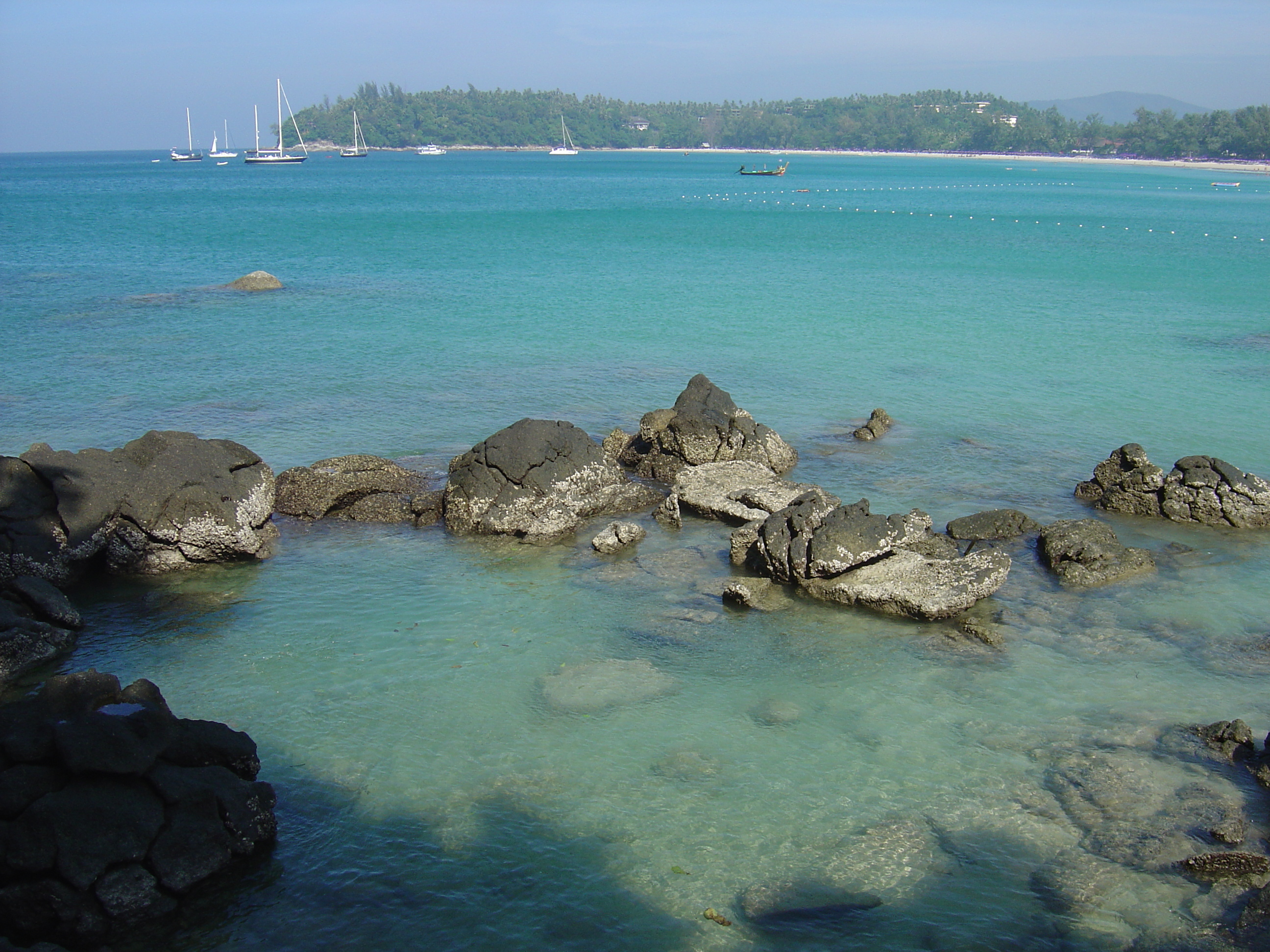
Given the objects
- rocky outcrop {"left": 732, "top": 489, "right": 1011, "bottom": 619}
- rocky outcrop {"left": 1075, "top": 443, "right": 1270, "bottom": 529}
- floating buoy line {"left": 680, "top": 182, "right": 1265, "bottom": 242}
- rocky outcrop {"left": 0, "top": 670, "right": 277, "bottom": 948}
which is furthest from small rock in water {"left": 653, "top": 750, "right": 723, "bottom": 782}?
floating buoy line {"left": 680, "top": 182, "right": 1265, "bottom": 242}

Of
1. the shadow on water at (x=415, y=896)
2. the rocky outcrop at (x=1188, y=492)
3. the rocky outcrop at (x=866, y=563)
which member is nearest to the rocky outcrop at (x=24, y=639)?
the shadow on water at (x=415, y=896)

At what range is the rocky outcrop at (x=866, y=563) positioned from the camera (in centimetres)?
1120

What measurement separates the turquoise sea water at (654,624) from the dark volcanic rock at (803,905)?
0.11 meters

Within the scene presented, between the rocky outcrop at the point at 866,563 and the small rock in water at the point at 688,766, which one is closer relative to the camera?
the small rock in water at the point at 688,766

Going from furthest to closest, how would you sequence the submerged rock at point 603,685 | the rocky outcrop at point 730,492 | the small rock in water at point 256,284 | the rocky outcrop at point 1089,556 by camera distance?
the small rock in water at point 256,284 < the rocky outcrop at point 730,492 < the rocky outcrop at point 1089,556 < the submerged rock at point 603,685

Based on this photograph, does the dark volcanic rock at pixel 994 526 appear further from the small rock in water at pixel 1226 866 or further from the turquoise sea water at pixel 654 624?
the small rock in water at pixel 1226 866

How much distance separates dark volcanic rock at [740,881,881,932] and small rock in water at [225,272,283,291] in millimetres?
30540

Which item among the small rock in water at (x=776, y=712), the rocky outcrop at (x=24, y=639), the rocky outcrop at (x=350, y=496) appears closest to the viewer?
the small rock in water at (x=776, y=712)

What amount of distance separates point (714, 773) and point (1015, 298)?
29491 mm

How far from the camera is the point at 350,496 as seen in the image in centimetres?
1445

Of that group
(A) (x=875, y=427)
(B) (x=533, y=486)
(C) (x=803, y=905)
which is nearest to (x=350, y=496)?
(B) (x=533, y=486)

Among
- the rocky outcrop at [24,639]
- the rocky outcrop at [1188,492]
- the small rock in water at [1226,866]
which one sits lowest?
the small rock in water at [1226,866]

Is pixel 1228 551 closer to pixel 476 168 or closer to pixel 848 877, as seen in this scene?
pixel 848 877

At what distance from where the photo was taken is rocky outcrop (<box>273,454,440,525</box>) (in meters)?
14.2
